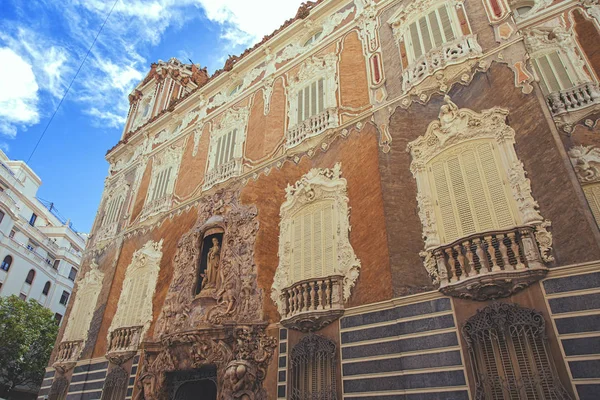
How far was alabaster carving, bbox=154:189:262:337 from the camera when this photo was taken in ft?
37.5

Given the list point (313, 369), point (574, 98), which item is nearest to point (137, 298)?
point (313, 369)

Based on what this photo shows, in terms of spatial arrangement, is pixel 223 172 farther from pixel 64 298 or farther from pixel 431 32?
pixel 64 298

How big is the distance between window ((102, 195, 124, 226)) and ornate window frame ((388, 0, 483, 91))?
16.3m

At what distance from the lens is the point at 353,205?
35.3ft

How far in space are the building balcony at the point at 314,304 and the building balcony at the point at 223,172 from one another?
6.40 meters

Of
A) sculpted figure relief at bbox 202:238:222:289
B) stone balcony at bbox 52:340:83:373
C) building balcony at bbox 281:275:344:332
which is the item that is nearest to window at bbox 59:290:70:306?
stone balcony at bbox 52:340:83:373

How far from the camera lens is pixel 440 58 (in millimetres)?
11039

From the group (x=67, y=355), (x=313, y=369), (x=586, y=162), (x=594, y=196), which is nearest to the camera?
(x=594, y=196)

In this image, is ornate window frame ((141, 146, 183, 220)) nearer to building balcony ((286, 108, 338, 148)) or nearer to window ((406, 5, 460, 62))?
building balcony ((286, 108, 338, 148))

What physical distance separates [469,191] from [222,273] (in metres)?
7.69

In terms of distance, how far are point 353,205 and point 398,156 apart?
1.80 m

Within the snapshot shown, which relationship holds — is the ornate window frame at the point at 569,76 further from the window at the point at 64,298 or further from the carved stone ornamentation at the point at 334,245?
the window at the point at 64,298

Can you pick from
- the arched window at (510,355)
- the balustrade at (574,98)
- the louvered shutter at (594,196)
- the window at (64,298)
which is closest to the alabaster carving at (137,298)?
the arched window at (510,355)

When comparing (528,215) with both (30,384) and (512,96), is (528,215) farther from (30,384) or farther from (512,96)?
(30,384)
